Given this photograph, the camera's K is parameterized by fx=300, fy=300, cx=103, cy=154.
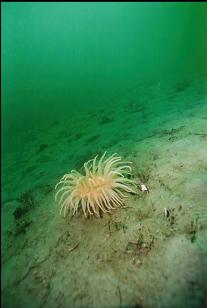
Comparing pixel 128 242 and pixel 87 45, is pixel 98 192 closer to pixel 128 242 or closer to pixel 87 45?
pixel 128 242

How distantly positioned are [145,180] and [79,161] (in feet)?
6.32

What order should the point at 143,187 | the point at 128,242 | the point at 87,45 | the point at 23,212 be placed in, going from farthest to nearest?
the point at 87,45
the point at 23,212
the point at 143,187
the point at 128,242

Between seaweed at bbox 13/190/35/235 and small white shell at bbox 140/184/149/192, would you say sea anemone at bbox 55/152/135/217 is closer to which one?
small white shell at bbox 140/184/149/192

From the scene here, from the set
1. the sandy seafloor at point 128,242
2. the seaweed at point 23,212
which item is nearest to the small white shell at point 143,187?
the sandy seafloor at point 128,242

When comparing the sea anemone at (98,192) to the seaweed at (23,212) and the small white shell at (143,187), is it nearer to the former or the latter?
the small white shell at (143,187)

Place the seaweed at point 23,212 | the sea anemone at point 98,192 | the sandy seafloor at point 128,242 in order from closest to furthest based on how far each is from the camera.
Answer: the sandy seafloor at point 128,242 → the sea anemone at point 98,192 → the seaweed at point 23,212

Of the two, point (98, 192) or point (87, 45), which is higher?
point (87, 45)

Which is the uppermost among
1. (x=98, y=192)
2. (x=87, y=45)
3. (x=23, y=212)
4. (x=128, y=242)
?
(x=87, y=45)

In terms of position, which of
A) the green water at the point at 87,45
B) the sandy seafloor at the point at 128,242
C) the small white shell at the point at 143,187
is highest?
the green water at the point at 87,45

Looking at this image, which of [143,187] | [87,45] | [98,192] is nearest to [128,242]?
[98,192]

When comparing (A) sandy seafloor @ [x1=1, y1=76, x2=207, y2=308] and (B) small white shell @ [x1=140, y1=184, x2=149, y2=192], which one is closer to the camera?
(A) sandy seafloor @ [x1=1, y1=76, x2=207, y2=308]

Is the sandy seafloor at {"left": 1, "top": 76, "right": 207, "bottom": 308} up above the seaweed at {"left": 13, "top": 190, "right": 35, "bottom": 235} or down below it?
below

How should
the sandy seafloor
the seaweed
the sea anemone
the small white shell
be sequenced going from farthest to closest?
the seaweed → the small white shell → the sea anemone → the sandy seafloor

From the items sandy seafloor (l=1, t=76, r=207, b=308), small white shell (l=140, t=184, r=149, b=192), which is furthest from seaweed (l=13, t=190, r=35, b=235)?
small white shell (l=140, t=184, r=149, b=192)
